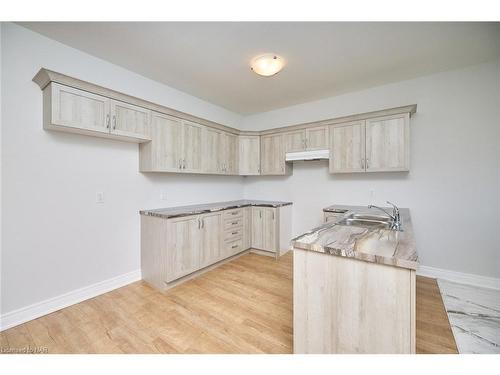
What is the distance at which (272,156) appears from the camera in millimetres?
3707

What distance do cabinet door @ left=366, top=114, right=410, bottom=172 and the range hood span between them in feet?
1.84

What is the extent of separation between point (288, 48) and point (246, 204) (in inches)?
89.1

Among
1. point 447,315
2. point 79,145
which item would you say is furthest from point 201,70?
point 447,315

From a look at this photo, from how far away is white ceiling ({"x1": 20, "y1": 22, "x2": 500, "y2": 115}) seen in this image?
6.09 feet

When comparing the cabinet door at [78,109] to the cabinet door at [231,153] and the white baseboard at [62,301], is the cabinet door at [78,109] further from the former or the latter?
the cabinet door at [231,153]

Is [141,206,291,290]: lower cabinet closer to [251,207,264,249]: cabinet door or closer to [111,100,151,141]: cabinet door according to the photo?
[251,207,264,249]: cabinet door

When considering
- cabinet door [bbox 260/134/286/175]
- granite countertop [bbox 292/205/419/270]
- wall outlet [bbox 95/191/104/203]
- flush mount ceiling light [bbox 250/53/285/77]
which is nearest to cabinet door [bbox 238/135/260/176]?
cabinet door [bbox 260/134/286/175]

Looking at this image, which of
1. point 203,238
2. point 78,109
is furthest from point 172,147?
point 203,238

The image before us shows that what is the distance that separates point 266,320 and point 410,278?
1326mm

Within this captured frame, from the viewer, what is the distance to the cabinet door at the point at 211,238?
2803 mm

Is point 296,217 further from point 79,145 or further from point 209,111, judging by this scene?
point 79,145

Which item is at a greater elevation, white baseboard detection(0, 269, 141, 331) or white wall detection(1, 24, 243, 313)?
white wall detection(1, 24, 243, 313)

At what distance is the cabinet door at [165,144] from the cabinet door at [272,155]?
1.54 metres

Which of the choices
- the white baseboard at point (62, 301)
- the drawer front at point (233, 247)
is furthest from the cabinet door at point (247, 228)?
the white baseboard at point (62, 301)
